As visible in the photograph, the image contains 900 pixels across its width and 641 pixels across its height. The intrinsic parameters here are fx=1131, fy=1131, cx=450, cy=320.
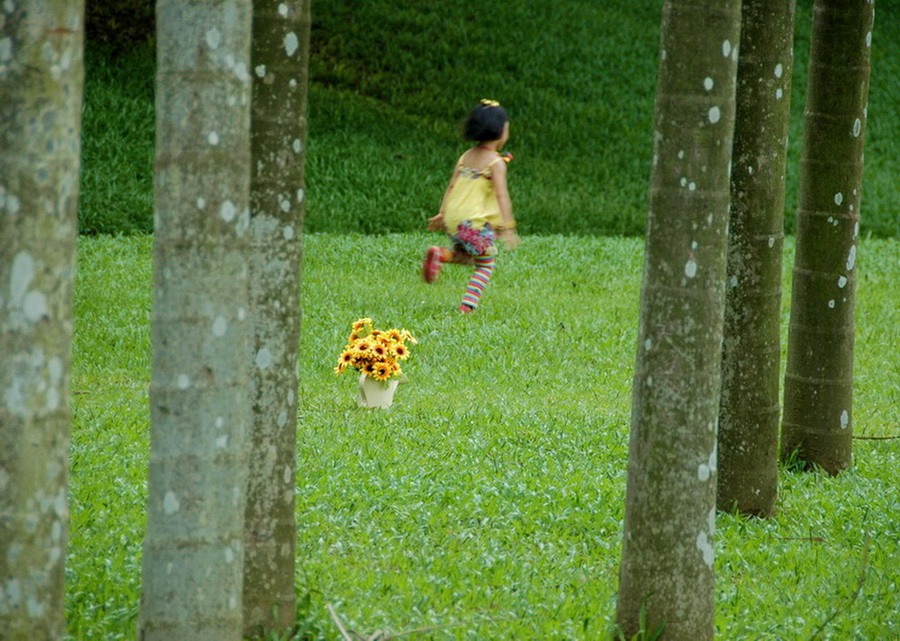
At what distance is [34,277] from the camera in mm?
2426

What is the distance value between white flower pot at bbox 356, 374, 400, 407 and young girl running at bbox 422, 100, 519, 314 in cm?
181

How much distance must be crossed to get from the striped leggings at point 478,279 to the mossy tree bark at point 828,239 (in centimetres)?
369

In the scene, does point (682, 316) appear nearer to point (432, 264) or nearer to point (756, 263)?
point (756, 263)

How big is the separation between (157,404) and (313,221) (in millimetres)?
13661

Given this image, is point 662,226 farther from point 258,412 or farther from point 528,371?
point 528,371

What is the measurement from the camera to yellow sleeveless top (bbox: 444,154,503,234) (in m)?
9.55

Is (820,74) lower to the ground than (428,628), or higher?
higher

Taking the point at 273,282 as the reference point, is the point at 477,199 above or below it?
above

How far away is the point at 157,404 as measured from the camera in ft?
9.11

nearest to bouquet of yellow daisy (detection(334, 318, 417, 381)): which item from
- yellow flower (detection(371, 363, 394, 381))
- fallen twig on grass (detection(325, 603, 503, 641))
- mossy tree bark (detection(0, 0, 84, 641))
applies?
yellow flower (detection(371, 363, 394, 381))

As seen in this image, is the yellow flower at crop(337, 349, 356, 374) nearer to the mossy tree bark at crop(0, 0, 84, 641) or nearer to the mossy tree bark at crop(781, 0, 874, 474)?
the mossy tree bark at crop(781, 0, 874, 474)

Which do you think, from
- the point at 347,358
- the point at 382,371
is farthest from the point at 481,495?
the point at 347,358

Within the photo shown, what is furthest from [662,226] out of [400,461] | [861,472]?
[861,472]

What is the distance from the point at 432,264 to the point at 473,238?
1.54 ft
